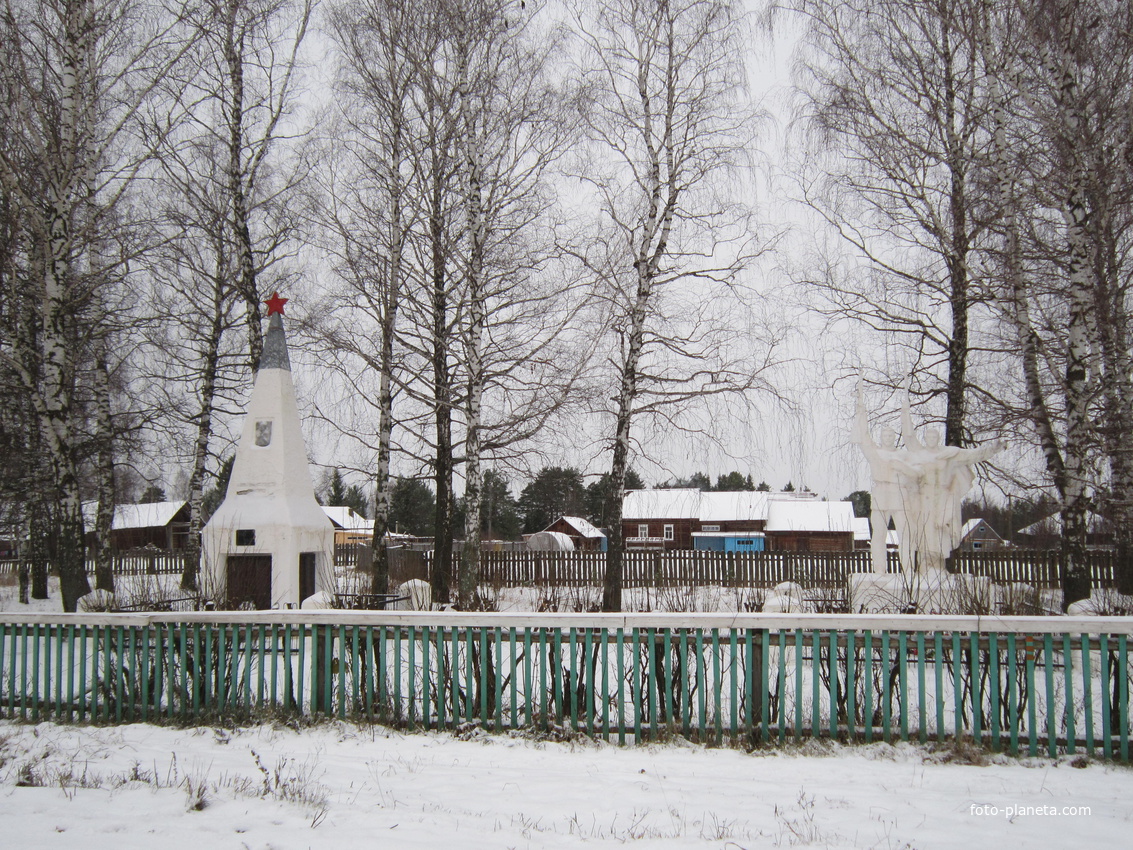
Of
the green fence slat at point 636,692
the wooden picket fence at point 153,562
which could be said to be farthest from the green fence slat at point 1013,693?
the wooden picket fence at point 153,562

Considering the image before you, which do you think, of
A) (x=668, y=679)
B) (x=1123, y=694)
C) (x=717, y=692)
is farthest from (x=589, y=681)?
(x=1123, y=694)

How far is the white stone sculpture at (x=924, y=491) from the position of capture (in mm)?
10273

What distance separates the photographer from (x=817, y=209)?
12500mm

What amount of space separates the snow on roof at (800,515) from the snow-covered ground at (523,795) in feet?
110

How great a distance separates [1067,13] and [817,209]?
4253 mm

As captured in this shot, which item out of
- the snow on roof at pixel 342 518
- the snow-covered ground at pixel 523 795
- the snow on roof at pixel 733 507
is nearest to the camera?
the snow-covered ground at pixel 523 795

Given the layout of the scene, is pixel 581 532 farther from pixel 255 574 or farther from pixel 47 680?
pixel 47 680

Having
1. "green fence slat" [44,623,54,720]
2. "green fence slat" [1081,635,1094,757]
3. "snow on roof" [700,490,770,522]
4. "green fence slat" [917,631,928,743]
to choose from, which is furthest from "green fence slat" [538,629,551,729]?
"snow on roof" [700,490,770,522]

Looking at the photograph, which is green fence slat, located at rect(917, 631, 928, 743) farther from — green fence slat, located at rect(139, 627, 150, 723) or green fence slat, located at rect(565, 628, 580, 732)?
green fence slat, located at rect(139, 627, 150, 723)

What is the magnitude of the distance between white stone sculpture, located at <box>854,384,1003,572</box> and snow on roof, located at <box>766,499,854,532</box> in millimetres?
27443

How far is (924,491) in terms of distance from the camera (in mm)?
10492

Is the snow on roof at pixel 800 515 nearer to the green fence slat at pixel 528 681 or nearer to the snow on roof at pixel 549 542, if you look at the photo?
the snow on roof at pixel 549 542

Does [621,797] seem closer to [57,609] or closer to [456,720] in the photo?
[456,720]

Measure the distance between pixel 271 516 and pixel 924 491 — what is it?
9.49 meters
